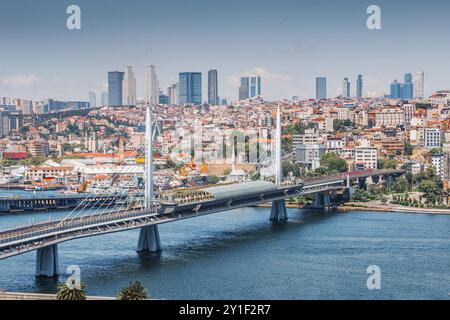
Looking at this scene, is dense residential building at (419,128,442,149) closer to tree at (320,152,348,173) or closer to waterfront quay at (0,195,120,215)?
tree at (320,152,348,173)

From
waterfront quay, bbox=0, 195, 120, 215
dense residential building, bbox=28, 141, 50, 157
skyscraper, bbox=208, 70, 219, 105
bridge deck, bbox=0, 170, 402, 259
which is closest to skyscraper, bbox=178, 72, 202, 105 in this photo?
skyscraper, bbox=208, 70, 219, 105

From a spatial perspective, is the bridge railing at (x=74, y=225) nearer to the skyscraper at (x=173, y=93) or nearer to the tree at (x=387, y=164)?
the tree at (x=387, y=164)

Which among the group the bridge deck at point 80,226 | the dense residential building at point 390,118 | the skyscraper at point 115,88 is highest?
the skyscraper at point 115,88

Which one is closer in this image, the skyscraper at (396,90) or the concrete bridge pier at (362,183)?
the concrete bridge pier at (362,183)

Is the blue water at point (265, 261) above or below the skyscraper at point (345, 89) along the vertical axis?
below

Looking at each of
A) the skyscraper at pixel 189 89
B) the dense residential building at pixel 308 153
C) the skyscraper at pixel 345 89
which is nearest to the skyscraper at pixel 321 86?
the skyscraper at pixel 345 89

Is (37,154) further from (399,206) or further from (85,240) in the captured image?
(85,240)

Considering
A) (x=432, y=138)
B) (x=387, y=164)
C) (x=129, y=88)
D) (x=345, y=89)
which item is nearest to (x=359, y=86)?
(x=345, y=89)
